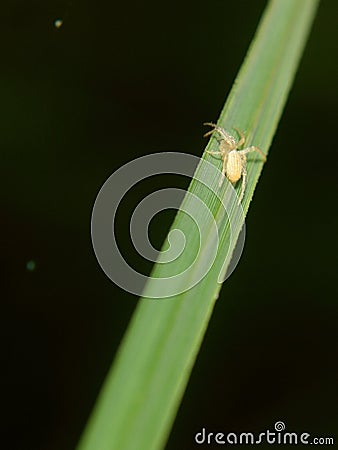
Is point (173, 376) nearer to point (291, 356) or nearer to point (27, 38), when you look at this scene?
point (291, 356)

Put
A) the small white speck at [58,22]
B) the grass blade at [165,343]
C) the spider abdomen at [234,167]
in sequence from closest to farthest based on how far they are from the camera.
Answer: the grass blade at [165,343]
the spider abdomen at [234,167]
the small white speck at [58,22]

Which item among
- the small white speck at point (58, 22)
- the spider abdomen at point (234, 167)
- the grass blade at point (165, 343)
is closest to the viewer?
the grass blade at point (165, 343)

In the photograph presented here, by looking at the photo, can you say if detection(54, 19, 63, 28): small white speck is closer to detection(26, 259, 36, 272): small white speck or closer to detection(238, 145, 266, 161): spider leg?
detection(26, 259, 36, 272): small white speck

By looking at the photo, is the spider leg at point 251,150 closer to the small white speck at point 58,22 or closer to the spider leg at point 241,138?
the spider leg at point 241,138

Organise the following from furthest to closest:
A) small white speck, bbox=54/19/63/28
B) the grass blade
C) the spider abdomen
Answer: small white speck, bbox=54/19/63/28 < the spider abdomen < the grass blade

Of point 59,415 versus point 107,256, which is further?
point 59,415

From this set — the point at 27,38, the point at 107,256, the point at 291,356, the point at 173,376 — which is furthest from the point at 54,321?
the point at 173,376

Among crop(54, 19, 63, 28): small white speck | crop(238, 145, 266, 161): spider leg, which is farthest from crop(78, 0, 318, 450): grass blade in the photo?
crop(54, 19, 63, 28): small white speck

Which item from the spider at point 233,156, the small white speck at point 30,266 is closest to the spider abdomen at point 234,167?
the spider at point 233,156
